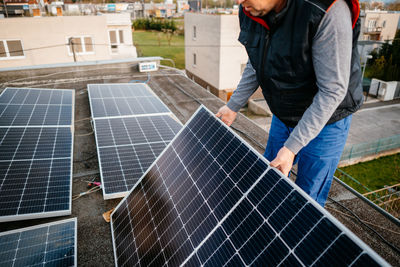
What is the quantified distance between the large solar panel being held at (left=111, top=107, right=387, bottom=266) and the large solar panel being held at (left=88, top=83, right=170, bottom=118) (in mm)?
4375

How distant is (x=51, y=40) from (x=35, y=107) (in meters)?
15.9

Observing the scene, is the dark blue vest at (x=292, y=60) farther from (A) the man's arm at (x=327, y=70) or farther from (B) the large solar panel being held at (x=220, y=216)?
(B) the large solar panel being held at (x=220, y=216)

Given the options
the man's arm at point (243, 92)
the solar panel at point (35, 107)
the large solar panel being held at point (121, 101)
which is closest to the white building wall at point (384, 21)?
the large solar panel being held at point (121, 101)

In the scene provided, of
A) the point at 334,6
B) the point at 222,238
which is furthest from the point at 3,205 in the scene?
the point at 334,6

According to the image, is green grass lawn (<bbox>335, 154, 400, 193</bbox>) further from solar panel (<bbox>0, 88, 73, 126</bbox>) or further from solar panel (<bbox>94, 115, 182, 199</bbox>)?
solar panel (<bbox>0, 88, 73, 126</bbox>)

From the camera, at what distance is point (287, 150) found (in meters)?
2.65

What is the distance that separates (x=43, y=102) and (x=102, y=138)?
3.31 m

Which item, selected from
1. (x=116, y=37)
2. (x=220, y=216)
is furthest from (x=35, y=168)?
(x=116, y=37)

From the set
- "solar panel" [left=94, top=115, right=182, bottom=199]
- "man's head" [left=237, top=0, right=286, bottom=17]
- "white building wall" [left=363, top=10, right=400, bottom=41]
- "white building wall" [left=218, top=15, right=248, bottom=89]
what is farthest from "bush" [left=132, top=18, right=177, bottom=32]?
"man's head" [left=237, top=0, right=286, bottom=17]

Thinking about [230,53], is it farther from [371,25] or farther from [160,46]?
[160,46]

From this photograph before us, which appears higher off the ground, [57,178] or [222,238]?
[222,238]

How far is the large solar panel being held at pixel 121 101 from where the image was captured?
8406 mm

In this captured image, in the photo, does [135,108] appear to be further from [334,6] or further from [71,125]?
[334,6]

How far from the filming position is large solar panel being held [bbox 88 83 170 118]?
331 inches
